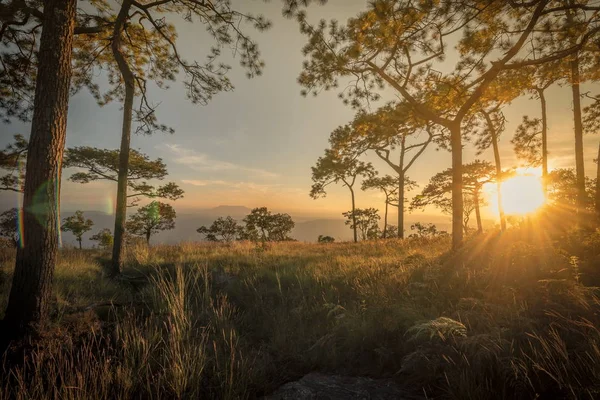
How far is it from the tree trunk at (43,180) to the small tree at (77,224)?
4034cm

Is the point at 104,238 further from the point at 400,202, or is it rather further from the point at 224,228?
the point at 400,202

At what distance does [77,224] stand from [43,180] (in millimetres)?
41593

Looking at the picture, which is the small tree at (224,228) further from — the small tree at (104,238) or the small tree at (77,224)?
the small tree at (77,224)

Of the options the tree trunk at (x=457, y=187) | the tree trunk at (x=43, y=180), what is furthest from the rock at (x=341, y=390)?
the tree trunk at (x=457, y=187)

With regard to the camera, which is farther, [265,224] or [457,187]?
[265,224]

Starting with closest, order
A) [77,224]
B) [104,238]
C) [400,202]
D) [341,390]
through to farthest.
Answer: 1. [341,390]
2. [400,202]
3. [104,238]
4. [77,224]

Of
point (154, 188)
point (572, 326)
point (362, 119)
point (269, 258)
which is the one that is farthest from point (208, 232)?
point (572, 326)

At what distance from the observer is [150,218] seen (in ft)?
105

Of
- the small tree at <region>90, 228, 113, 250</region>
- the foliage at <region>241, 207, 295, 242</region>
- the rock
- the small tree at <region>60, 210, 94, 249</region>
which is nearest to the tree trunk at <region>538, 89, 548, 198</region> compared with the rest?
the rock

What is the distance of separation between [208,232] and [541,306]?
135ft

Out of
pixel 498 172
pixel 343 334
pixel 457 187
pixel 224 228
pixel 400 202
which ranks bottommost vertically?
pixel 224 228

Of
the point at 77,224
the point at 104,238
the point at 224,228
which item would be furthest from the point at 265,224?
the point at 77,224

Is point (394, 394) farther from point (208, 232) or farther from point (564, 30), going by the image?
point (208, 232)

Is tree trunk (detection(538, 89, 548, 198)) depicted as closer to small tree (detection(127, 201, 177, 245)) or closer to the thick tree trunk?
the thick tree trunk
